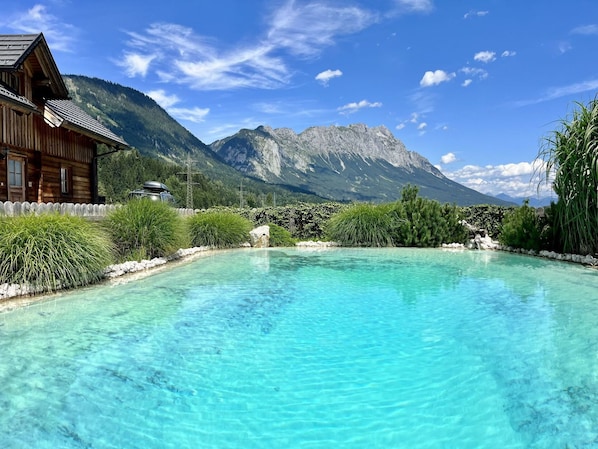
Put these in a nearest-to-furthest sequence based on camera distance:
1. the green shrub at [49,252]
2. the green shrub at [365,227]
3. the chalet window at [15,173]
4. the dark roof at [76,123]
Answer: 1. the green shrub at [49,252]
2. the chalet window at [15,173]
3. the dark roof at [76,123]
4. the green shrub at [365,227]

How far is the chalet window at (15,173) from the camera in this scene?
512 inches

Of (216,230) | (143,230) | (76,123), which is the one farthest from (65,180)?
(143,230)

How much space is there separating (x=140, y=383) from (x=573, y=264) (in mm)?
12106

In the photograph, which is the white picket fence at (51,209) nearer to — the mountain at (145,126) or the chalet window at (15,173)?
the chalet window at (15,173)

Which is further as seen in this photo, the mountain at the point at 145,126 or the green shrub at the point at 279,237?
the mountain at the point at 145,126

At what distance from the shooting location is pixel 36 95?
559 inches

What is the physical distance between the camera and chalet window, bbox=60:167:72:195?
16.2 meters

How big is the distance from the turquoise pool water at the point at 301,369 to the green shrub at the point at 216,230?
7.84 meters

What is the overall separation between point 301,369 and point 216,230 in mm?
12362

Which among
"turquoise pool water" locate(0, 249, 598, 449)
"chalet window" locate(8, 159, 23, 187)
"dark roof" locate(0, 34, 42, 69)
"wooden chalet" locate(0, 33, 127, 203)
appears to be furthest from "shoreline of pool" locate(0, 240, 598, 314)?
"dark roof" locate(0, 34, 42, 69)

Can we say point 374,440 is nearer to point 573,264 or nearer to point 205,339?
point 205,339

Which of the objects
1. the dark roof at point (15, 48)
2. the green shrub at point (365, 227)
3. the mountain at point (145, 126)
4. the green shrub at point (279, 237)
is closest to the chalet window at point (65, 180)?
the dark roof at point (15, 48)

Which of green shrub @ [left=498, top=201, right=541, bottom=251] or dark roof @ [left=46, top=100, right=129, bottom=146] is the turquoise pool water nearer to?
green shrub @ [left=498, top=201, right=541, bottom=251]

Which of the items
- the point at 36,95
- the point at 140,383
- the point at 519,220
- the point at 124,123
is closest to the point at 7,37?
the point at 36,95
